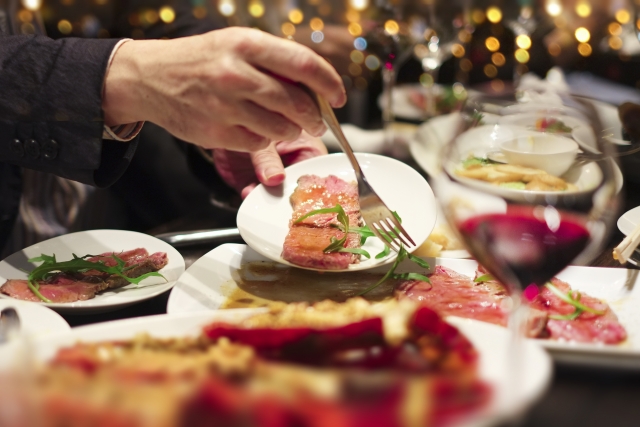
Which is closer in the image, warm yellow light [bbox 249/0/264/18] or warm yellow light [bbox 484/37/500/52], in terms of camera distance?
warm yellow light [bbox 484/37/500/52]

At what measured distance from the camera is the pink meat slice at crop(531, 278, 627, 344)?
39.4 inches

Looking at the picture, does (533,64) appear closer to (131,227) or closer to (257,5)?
(257,5)

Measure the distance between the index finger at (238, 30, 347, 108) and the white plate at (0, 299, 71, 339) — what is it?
58 centimetres

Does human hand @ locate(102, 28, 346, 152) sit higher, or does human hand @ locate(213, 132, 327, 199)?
human hand @ locate(102, 28, 346, 152)

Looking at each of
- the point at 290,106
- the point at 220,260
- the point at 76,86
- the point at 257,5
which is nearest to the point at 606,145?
the point at 290,106

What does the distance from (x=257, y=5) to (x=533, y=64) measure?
216 cm

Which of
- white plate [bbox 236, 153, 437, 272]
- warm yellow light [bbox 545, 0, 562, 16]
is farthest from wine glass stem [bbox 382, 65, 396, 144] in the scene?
warm yellow light [bbox 545, 0, 562, 16]

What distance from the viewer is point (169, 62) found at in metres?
1.12

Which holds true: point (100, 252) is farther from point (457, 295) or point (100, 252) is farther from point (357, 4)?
point (357, 4)

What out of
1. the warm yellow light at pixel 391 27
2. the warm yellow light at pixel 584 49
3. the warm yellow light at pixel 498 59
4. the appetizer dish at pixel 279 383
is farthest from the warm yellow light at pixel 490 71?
the appetizer dish at pixel 279 383

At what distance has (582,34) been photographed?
4.20m

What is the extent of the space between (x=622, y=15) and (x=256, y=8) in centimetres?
273

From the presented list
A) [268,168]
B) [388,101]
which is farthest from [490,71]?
[268,168]

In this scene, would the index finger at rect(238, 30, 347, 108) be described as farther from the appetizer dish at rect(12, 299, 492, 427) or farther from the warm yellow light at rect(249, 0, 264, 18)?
the warm yellow light at rect(249, 0, 264, 18)
